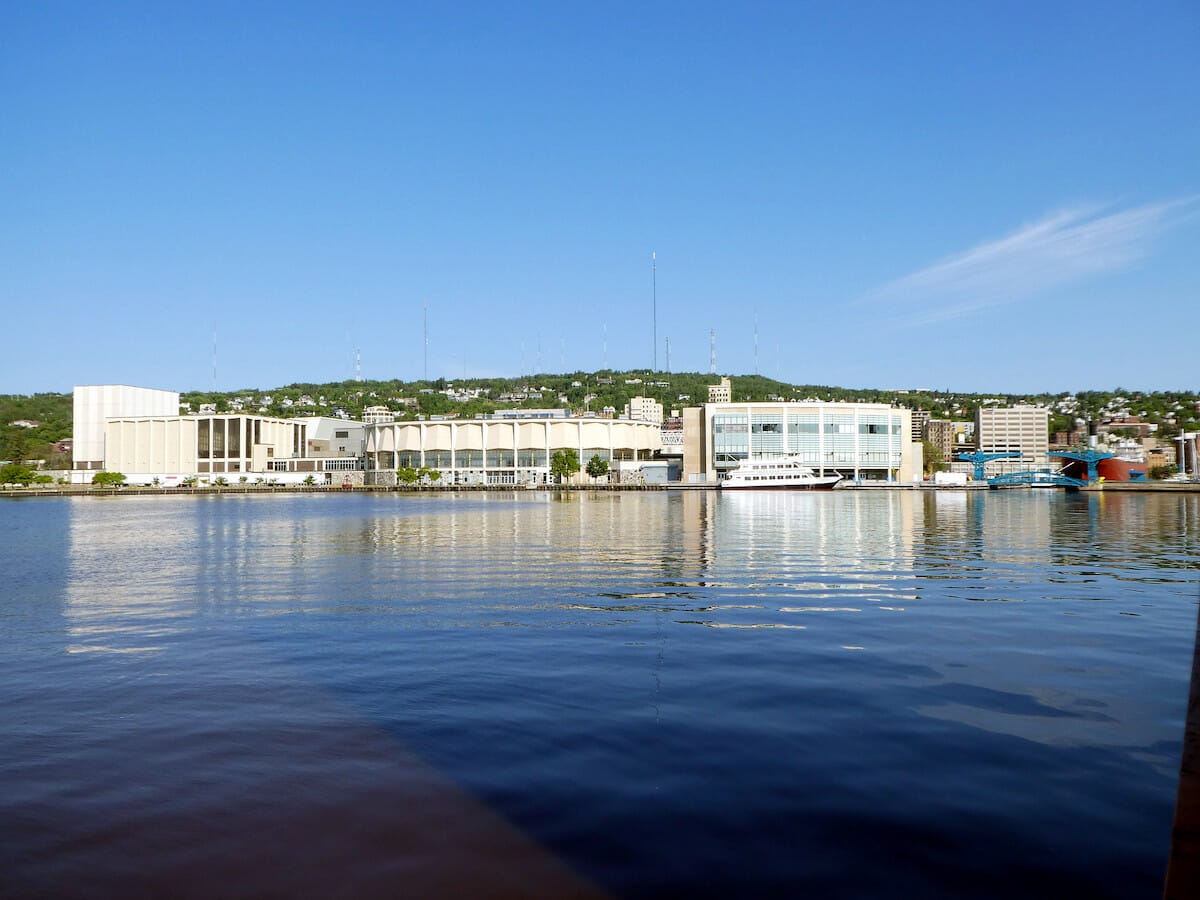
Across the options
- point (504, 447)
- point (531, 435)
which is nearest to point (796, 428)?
point (531, 435)

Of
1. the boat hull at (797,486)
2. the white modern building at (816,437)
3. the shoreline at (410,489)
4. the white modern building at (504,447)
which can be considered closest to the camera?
the boat hull at (797,486)

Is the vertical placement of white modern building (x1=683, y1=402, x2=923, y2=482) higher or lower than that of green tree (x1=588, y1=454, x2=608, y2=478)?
higher

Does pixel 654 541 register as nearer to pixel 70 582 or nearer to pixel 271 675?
pixel 70 582

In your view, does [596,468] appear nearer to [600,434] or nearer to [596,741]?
[600,434]

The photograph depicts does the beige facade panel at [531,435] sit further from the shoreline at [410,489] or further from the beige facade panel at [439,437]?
the beige facade panel at [439,437]

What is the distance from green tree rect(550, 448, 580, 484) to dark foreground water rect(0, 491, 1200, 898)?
407 ft

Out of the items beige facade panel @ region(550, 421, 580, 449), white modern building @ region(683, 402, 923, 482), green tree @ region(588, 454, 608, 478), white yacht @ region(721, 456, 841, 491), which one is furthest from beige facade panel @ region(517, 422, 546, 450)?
white yacht @ region(721, 456, 841, 491)

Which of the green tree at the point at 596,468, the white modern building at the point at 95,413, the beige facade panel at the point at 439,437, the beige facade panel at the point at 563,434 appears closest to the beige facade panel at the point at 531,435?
the beige facade panel at the point at 563,434

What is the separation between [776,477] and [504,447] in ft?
169

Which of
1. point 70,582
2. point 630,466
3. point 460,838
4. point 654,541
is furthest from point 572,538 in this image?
point 630,466

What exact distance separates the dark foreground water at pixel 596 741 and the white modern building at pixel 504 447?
133m

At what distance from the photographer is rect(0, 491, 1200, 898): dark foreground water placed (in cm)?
535

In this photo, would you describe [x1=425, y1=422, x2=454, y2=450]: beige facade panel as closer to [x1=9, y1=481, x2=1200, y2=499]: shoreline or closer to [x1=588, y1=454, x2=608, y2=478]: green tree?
[x1=9, y1=481, x2=1200, y2=499]: shoreline

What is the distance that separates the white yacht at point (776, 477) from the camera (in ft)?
388
